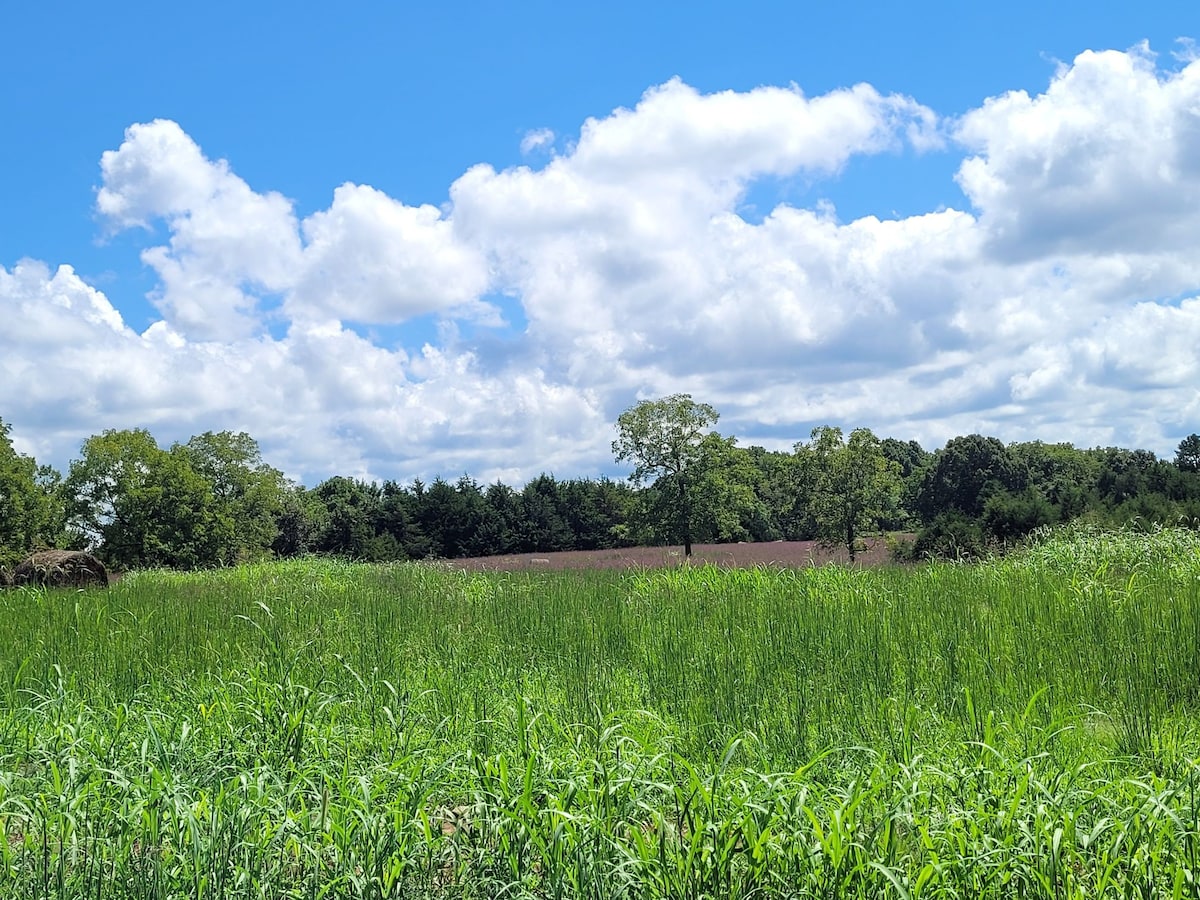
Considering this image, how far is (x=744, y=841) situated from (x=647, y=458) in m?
22.8

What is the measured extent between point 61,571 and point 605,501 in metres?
29.5

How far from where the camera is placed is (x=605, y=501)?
142 ft

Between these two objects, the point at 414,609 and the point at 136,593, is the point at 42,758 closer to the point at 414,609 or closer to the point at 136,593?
the point at 414,609

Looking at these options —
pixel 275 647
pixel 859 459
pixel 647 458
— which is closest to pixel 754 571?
pixel 275 647

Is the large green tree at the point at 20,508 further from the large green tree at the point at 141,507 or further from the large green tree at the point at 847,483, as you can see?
the large green tree at the point at 847,483

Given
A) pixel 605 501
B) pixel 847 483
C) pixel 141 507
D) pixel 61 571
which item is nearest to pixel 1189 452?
pixel 847 483

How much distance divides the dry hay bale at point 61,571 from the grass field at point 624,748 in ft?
22.8

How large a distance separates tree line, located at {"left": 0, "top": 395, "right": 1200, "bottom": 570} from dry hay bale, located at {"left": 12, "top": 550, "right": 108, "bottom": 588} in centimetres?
1074

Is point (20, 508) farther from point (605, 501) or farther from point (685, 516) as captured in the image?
point (605, 501)

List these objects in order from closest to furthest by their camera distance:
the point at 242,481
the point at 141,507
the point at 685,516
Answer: the point at 685,516, the point at 141,507, the point at 242,481

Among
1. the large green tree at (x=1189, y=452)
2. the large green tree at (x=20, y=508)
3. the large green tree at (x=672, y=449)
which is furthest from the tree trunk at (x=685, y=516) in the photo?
the large green tree at (x=20, y=508)

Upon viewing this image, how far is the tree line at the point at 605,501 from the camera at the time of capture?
20.1m

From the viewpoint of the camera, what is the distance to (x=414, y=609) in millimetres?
8891

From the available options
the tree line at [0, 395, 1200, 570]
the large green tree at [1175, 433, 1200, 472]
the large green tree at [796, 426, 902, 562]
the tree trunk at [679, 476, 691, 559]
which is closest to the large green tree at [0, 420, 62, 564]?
the tree line at [0, 395, 1200, 570]
